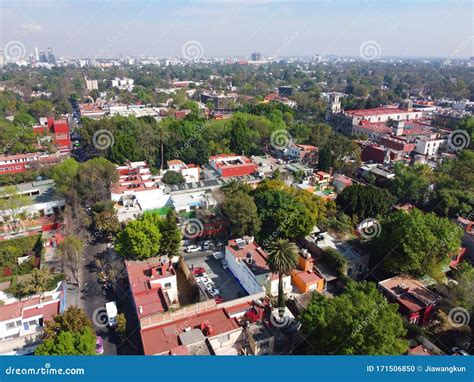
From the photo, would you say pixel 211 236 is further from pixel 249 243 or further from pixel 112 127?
pixel 112 127

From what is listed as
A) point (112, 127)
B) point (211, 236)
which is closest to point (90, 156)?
point (112, 127)

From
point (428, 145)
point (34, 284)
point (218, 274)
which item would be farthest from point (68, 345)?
point (428, 145)

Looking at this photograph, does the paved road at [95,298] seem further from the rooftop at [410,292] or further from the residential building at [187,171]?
the rooftop at [410,292]

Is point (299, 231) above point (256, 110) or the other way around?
the other way around

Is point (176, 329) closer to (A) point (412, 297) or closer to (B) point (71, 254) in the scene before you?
(B) point (71, 254)

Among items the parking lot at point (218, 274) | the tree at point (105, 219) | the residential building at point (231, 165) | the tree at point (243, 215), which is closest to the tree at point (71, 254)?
the tree at point (105, 219)

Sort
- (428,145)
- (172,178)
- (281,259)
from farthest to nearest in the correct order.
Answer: (428,145) → (172,178) → (281,259)

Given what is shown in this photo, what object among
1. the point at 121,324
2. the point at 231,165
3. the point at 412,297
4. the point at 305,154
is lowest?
the point at 121,324
